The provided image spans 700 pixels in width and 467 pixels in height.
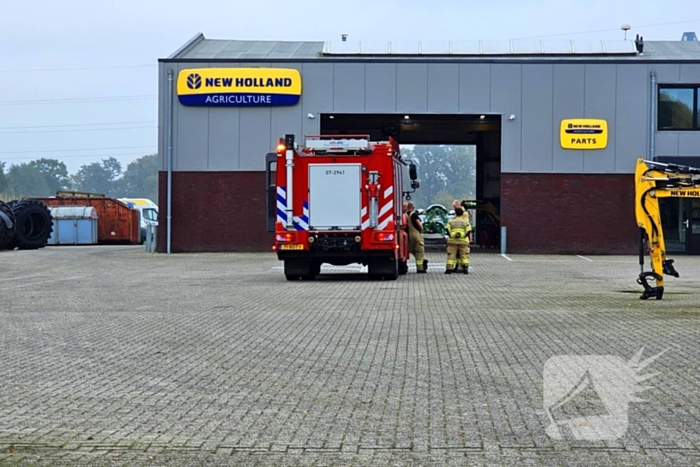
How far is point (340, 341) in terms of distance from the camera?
1141 centimetres

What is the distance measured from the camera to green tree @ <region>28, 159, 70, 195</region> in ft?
490

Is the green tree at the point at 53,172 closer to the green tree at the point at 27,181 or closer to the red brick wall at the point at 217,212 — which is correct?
the green tree at the point at 27,181

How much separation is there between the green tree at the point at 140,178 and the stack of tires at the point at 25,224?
11875 cm

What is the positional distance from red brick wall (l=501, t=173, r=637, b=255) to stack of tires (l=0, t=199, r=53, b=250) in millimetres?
17145

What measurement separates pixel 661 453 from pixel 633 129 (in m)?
31.0

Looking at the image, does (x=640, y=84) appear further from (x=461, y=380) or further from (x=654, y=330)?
(x=461, y=380)

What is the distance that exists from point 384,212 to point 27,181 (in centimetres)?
12663

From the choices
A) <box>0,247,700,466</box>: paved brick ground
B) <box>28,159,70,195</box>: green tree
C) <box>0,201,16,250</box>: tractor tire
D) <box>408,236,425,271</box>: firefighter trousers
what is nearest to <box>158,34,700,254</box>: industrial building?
<box>0,201,16,250</box>: tractor tire

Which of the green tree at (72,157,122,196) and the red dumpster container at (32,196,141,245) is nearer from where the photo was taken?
the red dumpster container at (32,196,141,245)

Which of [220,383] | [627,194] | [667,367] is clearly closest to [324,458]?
[220,383]

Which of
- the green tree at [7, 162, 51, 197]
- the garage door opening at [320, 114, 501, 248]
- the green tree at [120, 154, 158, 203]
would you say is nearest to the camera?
the garage door opening at [320, 114, 501, 248]

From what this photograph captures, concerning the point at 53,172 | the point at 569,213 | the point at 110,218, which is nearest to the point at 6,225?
the point at 110,218

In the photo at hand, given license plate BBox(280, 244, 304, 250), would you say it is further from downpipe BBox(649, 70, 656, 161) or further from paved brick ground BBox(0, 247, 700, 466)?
downpipe BBox(649, 70, 656, 161)

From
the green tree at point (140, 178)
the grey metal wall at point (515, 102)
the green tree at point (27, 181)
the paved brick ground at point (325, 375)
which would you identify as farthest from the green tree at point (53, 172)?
the paved brick ground at point (325, 375)
